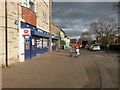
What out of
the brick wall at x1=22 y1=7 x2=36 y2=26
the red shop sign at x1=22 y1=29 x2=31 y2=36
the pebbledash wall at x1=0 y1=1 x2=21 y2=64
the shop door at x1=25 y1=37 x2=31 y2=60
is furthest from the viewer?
the shop door at x1=25 y1=37 x2=31 y2=60

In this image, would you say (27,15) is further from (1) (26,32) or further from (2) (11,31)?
(2) (11,31)

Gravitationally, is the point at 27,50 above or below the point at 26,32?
below

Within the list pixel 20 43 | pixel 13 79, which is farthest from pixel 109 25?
pixel 13 79

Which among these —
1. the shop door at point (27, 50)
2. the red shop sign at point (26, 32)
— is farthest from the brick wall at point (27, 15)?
the shop door at point (27, 50)

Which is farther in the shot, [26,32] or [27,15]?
[27,15]

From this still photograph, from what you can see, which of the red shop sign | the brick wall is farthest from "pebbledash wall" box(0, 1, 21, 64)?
the brick wall

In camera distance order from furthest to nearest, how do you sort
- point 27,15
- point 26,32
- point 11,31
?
point 27,15 → point 26,32 → point 11,31

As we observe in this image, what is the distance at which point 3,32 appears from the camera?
14945 millimetres

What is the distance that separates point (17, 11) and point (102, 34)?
6776 cm

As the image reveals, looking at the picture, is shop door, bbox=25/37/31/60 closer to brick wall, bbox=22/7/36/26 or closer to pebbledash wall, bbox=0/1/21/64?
brick wall, bbox=22/7/36/26

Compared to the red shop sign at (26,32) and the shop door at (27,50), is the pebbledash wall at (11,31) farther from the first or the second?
the shop door at (27,50)

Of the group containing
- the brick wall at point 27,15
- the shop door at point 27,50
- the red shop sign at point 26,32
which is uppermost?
the brick wall at point 27,15

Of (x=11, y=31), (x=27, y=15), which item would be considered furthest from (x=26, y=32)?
(x=27, y=15)

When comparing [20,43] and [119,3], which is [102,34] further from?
[20,43]
